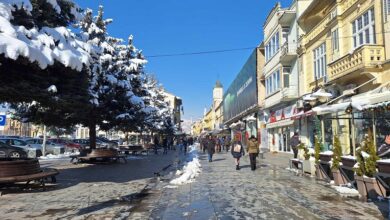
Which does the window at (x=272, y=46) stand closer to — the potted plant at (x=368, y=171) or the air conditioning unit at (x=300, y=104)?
the air conditioning unit at (x=300, y=104)

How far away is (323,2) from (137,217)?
20.9 meters

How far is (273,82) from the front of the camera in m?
38.0

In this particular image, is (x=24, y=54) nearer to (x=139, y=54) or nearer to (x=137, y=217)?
(x=137, y=217)

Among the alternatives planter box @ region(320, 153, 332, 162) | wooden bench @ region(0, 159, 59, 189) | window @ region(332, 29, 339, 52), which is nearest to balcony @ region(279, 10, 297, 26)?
window @ region(332, 29, 339, 52)

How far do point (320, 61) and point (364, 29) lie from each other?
622cm

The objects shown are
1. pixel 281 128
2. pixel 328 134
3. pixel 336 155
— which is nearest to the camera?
pixel 336 155

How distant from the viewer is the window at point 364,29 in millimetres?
19938

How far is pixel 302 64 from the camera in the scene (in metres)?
30.3

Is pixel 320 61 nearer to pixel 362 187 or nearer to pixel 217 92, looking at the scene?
pixel 362 187

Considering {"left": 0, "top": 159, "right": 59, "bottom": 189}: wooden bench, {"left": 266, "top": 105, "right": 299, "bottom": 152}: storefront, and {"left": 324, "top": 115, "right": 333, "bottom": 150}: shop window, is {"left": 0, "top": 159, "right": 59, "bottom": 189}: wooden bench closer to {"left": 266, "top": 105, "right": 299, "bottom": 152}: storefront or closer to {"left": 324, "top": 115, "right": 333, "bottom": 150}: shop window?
{"left": 324, "top": 115, "right": 333, "bottom": 150}: shop window

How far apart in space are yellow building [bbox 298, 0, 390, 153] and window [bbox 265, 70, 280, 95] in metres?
5.48

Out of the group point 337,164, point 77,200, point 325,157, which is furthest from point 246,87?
point 77,200

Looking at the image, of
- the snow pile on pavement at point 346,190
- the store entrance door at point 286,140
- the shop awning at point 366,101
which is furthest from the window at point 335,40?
the snow pile on pavement at point 346,190

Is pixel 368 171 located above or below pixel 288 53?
below
